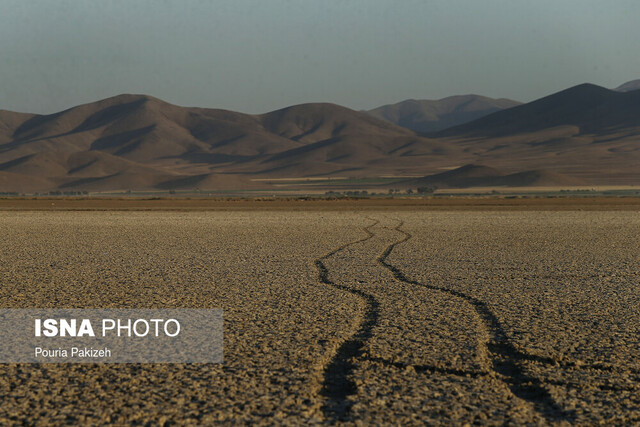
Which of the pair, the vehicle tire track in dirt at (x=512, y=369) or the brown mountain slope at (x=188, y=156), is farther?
the brown mountain slope at (x=188, y=156)

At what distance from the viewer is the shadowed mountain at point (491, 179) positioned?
7044 centimetres

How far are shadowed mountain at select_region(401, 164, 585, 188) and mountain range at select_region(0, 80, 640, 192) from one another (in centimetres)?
26

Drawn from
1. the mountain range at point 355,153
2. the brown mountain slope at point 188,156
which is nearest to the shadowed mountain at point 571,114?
the mountain range at point 355,153

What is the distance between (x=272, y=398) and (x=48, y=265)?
6.82m

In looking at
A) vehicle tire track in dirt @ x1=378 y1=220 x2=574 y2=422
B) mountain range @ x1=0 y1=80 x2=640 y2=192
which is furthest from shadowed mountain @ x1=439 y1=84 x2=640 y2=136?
vehicle tire track in dirt @ x1=378 y1=220 x2=574 y2=422

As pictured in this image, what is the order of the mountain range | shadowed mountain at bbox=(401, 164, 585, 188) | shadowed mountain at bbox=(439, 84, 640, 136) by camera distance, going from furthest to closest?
shadowed mountain at bbox=(439, 84, 640, 136) < the mountain range < shadowed mountain at bbox=(401, 164, 585, 188)

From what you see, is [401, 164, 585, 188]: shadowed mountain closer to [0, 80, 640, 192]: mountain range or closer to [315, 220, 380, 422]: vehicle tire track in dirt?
[0, 80, 640, 192]: mountain range

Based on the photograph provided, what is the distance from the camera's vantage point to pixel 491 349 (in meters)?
5.47

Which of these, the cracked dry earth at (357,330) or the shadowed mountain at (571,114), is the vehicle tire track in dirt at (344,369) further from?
the shadowed mountain at (571,114)

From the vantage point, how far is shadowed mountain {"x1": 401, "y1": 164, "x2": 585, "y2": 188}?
7044 centimetres

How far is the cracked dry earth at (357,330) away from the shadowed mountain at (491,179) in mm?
58682

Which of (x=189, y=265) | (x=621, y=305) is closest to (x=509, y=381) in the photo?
(x=621, y=305)

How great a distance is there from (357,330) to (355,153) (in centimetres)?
13863

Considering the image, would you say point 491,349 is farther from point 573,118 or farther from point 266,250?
point 573,118
